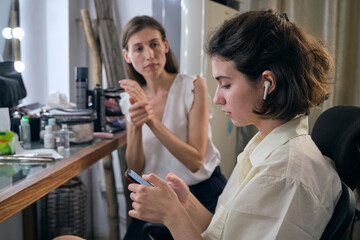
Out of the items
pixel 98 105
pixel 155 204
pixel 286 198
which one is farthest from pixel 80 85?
pixel 286 198

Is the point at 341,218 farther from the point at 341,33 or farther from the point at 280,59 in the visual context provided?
the point at 341,33

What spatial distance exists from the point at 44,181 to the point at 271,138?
2.27 feet

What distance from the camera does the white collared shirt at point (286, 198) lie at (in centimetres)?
70

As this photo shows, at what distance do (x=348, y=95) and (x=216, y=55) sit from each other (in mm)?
1434

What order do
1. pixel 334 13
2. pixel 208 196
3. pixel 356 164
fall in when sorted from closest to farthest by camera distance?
pixel 356 164
pixel 208 196
pixel 334 13

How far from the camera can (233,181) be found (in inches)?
41.4

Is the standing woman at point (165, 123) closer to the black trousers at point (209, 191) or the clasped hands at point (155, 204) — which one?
the black trousers at point (209, 191)

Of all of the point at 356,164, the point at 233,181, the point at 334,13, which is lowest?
the point at 233,181

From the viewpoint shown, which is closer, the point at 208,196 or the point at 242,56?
the point at 242,56

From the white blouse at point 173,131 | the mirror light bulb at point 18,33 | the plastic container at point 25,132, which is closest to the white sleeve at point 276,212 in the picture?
the white blouse at point 173,131

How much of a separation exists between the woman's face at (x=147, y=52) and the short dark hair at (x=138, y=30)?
2cm

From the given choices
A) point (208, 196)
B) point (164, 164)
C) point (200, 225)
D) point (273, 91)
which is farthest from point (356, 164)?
point (164, 164)

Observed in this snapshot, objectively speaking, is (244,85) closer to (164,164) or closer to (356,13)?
(164,164)

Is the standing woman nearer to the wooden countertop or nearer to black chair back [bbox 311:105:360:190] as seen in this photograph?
the wooden countertop
